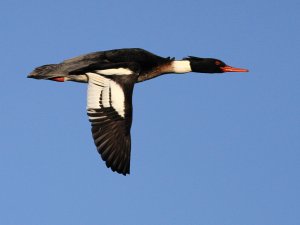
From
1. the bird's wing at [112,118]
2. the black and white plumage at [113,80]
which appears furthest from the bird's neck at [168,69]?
the bird's wing at [112,118]

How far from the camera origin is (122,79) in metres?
A: 15.4

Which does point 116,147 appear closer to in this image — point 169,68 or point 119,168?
point 119,168

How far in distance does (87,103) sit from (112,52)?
1.83 m

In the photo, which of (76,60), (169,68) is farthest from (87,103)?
(169,68)

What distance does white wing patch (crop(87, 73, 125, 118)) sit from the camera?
586 inches

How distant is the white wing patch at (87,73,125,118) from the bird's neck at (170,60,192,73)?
2173mm

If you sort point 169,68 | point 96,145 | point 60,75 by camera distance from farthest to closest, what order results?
point 169,68 → point 60,75 → point 96,145

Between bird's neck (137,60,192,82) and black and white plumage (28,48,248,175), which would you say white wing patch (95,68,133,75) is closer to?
black and white plumage (28,48,248,175)

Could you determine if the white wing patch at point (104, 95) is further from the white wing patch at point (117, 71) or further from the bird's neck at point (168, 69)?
the bird's neck at point (168, 69)

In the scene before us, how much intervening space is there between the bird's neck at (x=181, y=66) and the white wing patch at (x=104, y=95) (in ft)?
7.13

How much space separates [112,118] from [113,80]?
0.82 meters

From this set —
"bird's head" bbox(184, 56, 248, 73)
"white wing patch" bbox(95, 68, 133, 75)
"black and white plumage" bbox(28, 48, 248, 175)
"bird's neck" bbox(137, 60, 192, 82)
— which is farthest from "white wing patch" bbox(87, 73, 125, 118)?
"bird's head" bbox(184, 56, 248, 73)

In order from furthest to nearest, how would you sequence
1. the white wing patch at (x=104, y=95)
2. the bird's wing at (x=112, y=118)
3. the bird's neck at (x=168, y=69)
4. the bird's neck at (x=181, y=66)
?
the bird's neck at (x=181, y=66)
the bird's neck at (x=168, y=69)
the white wing patch at (x=104, y=95)
the bird's wing at (x=112, y=118)

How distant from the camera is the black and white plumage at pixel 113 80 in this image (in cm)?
1465
